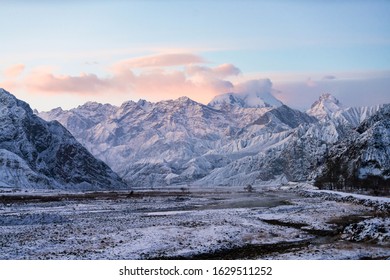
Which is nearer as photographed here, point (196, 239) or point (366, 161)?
point (196, 239)

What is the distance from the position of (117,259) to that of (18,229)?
1825cm

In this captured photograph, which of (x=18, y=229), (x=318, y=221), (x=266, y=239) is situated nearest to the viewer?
(x=266, y=239)

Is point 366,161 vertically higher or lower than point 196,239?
lower

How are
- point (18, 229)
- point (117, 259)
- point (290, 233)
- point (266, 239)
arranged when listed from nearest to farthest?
point (117, 259) → point (266, 239) → point (290, 233) → point (18, 229)

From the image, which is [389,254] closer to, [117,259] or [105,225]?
[117,259]

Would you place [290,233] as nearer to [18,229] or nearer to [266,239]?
[266,239]

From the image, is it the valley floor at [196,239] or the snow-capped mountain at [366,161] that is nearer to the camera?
the valley floor at [196,239]

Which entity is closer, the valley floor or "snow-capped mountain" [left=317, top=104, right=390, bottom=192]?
the valley floor

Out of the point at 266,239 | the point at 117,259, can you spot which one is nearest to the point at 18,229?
the point at 117,259
